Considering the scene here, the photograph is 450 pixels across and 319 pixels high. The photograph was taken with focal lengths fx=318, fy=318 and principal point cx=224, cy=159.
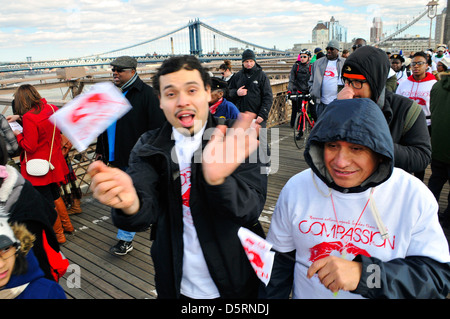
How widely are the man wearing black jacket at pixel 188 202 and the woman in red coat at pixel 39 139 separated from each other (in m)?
2.22

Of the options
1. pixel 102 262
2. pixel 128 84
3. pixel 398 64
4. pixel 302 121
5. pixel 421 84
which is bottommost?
pixel 102 262

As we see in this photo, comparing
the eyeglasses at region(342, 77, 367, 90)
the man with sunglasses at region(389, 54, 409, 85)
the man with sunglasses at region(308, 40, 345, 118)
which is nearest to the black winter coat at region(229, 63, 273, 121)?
the man with sunglasses at region(308, 40, 345, 118)

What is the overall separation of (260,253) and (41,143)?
2.89 metres

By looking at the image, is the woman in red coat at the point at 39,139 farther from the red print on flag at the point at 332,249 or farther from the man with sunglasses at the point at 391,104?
Answer: the red print on flag at the point at 332,249

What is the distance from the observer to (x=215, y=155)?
105 cm

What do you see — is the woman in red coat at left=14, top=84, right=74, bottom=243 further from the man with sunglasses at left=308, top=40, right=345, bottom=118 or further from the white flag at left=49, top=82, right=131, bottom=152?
the man with sunglasses at left=308, top=40, right=345, bottom=118

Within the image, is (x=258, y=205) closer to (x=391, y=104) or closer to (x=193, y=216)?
(x=193, y=216)

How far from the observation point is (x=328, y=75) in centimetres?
497

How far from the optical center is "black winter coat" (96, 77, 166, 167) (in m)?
3.08

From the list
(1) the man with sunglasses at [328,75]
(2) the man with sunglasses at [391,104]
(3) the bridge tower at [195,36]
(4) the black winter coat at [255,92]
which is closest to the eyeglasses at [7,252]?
(2) the man with sunglasses at [391,104]

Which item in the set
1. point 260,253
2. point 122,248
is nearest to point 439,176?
point 260,253
